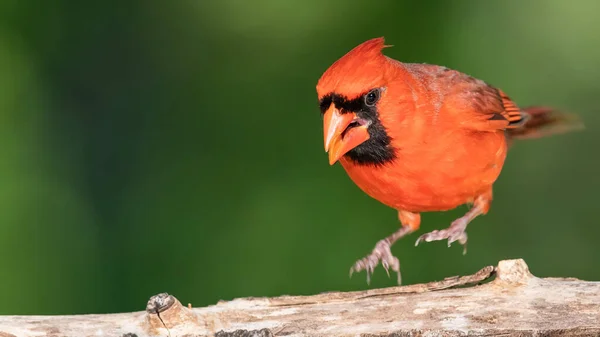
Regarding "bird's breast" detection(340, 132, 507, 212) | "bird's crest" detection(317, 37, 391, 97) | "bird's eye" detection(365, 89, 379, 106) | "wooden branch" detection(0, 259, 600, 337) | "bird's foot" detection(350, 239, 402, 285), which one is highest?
"bird's crest" detection(317, 37, 391, 97)

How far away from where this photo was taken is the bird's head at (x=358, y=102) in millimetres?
3248

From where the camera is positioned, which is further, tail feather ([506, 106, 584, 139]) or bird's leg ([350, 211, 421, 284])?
tail feather ([506, 106, 584, 139])

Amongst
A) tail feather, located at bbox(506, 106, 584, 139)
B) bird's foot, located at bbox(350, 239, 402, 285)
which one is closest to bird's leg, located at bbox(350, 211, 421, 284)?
bird's foot, located at bbox(350, 239, 402, 285)

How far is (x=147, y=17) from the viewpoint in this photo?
6098 mm

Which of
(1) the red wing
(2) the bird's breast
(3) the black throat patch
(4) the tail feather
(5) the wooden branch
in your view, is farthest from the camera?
(4) the tail feather

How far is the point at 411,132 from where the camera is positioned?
357cm

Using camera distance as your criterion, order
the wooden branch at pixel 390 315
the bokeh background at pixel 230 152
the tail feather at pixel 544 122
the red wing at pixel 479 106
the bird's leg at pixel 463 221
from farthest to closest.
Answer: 1. the bokeh background at pixel 230 152
2. the tail feather at pixel 544 122
3. the bird's leg at pixel 463 221
4. the red wing at pixel 479 106
5. the wooden branch at pixel 390 315

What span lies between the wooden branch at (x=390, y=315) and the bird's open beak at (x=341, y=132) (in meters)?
0.59

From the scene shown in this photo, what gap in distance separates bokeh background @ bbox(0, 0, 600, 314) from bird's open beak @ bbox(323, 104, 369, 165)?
1989mm

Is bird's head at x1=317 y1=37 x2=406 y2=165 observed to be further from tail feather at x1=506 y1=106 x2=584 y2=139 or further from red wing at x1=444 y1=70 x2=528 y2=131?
tail feather at x1=506 y1=106 x2=584 y2=139

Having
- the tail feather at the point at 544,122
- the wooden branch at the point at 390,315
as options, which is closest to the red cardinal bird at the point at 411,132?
the tail feather at the point at 544,122

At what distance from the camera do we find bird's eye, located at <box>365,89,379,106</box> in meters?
3.38

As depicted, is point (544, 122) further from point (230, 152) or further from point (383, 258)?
point (230, 152)

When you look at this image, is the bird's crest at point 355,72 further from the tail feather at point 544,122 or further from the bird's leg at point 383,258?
the tail feather at point 544,122
